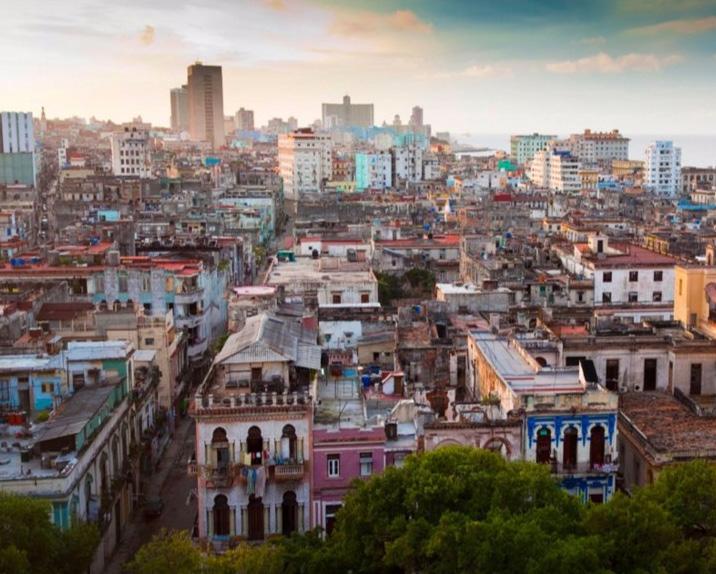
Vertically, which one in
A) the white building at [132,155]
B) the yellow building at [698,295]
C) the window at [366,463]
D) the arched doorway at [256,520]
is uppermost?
the white building at [132,155]

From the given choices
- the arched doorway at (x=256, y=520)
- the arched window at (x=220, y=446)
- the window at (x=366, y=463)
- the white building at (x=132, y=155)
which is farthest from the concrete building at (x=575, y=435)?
the white building at (x=132, y=155)

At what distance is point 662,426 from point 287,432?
52.4ft

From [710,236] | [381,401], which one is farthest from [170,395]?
[710,236]

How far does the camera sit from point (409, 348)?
160ft

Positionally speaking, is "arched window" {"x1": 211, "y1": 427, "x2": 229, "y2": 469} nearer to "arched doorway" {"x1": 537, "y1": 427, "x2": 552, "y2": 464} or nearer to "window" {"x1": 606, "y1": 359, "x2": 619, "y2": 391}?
"arched doorway" {"x1": 537, "y1": 427, "x2": 552, "y2": 464}

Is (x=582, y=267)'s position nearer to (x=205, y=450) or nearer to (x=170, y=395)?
(x=170, y=395)

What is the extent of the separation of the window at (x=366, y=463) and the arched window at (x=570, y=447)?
294 inches

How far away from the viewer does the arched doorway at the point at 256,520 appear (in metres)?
36.4

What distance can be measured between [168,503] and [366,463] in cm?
1414

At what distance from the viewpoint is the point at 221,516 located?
36.5m

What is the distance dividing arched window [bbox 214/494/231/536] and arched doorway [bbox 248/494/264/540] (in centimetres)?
83

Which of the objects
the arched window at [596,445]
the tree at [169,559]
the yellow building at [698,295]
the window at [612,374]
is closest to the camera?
the tree at [169,559]

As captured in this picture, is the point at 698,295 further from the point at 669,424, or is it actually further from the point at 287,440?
the point at 287,440

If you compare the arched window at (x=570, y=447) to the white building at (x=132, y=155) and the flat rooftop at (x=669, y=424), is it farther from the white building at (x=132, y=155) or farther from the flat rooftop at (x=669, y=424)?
the white building at (x=132, y=155)
